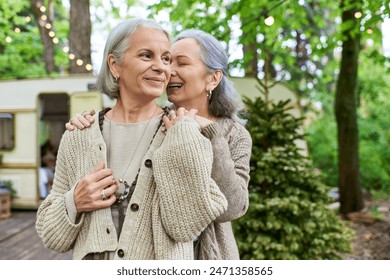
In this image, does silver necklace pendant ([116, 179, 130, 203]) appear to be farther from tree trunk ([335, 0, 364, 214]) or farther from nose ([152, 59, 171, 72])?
tree trunk ([335, 0, 364, 214])

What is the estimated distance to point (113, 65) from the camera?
920 mm

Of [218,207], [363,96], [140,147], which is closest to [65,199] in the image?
[140,147]

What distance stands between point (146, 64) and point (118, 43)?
83 millimetres

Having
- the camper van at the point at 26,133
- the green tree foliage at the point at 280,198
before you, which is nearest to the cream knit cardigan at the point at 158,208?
the green tree foliage at the point at 280,198

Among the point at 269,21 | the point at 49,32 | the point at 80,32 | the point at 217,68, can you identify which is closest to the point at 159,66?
the point at 217,68

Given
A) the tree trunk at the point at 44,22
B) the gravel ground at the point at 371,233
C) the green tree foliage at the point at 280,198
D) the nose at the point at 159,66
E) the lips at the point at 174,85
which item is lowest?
the gravel ground at the point at 371,233

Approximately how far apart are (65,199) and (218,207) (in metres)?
0.34

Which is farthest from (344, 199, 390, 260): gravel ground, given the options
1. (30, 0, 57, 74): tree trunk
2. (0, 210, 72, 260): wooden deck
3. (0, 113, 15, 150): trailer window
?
(0, 113, 15, 150): trailer window

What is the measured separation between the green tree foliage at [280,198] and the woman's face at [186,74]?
1.46 metres

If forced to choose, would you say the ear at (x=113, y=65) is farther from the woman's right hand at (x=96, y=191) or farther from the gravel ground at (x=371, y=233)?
the gravel ground at (x=371, y=233)

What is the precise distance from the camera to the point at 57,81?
4652 millimetres

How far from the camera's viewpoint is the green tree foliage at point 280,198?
8.19 ft

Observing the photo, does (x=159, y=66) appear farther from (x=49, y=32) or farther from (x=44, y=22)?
(x=49, y=32)

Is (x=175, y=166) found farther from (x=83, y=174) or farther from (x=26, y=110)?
(x=26, y=110)
